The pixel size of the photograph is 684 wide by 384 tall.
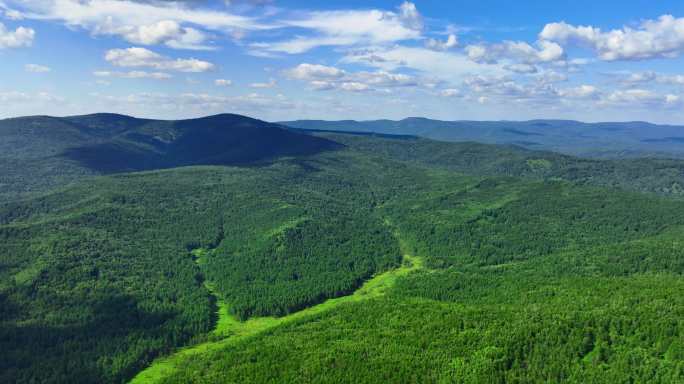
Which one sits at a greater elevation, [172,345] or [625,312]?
[625,312]

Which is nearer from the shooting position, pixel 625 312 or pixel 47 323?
pixel 625 312

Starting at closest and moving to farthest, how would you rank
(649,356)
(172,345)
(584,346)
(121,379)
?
(649,356) → (584,346) → (121,379) → (172,345)

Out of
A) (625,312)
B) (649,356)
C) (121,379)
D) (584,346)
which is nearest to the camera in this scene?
(649,356)

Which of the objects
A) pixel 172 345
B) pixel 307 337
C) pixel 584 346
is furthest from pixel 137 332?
pixel 584 346

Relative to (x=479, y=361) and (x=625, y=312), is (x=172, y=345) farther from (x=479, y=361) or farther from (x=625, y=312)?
(x=625, y=312)

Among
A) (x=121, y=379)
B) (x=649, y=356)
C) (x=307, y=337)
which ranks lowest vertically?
(x=121, y=379)

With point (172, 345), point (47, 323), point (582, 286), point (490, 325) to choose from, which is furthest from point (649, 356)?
point (47, 323)

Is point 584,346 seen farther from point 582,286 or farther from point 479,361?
point 582,286

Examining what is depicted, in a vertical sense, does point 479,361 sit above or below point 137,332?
above

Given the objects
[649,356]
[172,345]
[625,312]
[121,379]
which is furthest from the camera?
[172,345]

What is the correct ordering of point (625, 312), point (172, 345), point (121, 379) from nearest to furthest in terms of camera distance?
1. point (625, 312)
2. point (121, 379)
3. point (172, 345)
